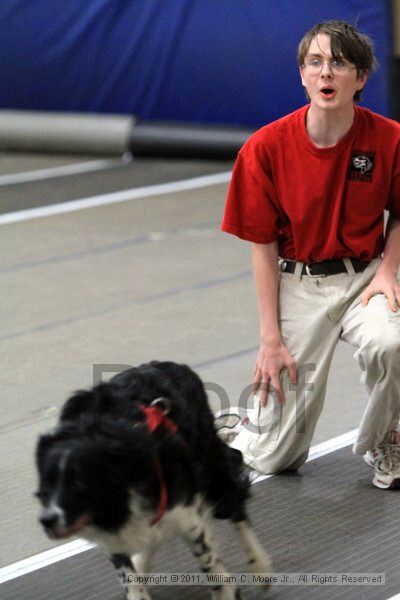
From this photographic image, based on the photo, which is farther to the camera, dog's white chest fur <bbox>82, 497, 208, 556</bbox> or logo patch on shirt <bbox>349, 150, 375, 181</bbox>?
logo patch on shirt <bbox>349, 150, 375, 181</bbox>

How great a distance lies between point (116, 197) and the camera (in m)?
8.52

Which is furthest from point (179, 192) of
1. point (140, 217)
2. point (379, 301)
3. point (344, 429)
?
point (379, 301)

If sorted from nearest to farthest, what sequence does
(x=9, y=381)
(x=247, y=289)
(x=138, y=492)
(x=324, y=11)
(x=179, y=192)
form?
(x=138, y=492) → (x=9, y=381) → (x=247, y=289) → (x=179, y=192) → (x=324, y=11)

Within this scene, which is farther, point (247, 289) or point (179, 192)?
point (179, 192)

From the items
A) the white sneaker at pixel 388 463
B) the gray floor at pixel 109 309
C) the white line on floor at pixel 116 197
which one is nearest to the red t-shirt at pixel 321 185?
the white sneaker at pixel 388 463

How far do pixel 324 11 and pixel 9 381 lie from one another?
564 centimetres

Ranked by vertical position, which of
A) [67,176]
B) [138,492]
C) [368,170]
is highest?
[368,170]

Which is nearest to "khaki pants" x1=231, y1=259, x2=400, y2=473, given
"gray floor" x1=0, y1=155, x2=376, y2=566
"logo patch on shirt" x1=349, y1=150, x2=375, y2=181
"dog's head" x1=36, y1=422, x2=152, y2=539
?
"logo patch on shirt" x1=349, y1=150, x2=375, y2=181

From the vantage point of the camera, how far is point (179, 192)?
8602 millimetres

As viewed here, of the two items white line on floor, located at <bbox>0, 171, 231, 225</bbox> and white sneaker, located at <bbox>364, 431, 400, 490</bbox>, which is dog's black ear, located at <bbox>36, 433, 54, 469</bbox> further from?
white line on floor, located at <bbox>0, 171, 231, 225</bbox>

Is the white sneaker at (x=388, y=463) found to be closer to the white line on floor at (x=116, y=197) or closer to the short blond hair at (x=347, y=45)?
the short blond hair at (x=347, y=45)

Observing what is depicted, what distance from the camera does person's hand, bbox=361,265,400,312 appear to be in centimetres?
354

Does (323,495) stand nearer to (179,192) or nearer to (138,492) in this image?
(138,492)

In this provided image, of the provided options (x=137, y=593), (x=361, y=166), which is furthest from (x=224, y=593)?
(x=361, y=166)
